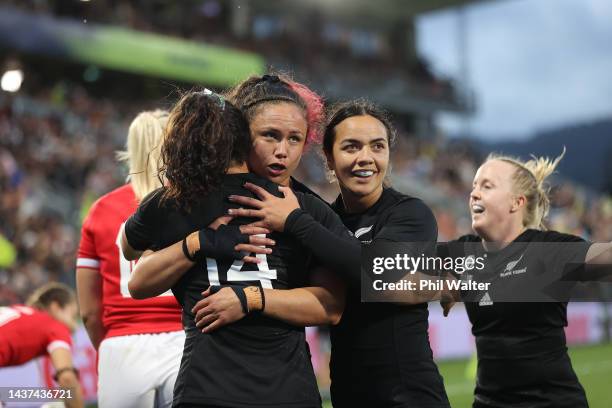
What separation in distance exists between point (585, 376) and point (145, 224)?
10.0m

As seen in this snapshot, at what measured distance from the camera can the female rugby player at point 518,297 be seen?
3.71 meters

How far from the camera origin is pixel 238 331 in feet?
8.66

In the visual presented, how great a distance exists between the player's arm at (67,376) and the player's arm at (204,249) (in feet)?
7.65

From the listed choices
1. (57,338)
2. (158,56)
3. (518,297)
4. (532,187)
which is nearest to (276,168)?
(518,297)

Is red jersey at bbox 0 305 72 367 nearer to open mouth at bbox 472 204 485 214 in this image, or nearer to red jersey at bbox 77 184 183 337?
red jersey at bbox 77 184 183 337

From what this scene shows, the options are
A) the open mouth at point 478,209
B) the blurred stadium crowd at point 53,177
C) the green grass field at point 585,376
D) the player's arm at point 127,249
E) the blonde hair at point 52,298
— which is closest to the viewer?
the player's arm at point 127,249

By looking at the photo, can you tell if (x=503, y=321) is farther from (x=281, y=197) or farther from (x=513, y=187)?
(x=281, y=197)

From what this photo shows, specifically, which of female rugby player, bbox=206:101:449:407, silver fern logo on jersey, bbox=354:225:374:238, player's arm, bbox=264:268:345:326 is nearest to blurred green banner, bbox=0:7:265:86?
female rugby player, bbox=206:101:449:407

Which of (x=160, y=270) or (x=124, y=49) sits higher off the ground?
(x=124, y=49)

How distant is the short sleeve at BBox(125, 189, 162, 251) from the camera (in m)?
2.72

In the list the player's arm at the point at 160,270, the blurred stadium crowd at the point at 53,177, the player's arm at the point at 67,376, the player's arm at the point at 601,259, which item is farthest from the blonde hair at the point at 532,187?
the player's arm at the point at 67,376

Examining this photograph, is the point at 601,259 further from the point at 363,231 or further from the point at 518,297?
the point at 363,231

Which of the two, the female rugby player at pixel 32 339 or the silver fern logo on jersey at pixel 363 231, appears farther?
the female rugby player at pixel 32 339

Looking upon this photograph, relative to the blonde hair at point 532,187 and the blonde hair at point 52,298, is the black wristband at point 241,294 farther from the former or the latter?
the blonde hair at point 52,298
